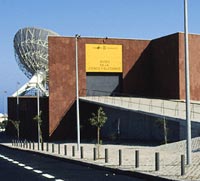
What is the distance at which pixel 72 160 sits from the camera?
24062 mm

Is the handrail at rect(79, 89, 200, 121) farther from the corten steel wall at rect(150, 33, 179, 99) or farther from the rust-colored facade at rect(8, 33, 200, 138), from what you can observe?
the corten steel wall at rect(150, 33, 179, 99)

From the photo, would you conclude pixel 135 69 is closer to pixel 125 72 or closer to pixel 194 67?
pixel 125 72

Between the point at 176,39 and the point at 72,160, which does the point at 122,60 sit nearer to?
the point at 176,39

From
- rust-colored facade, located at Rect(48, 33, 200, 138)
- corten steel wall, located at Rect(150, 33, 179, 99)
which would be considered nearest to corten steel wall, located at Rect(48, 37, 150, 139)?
rust-colored facade, located at Rect(48, 33, 200, 138)

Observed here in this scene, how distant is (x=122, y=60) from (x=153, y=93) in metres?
5.58

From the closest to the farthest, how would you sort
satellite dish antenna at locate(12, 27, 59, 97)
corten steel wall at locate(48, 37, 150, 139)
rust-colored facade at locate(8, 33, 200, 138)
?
rust-colored facade at locate(8, 33, 200, 138) → corten steel wall at locate(48, 37, 150, 139) → satellite dish antenna at locate(12, 27, 59, 97)

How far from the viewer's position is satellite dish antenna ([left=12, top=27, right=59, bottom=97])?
8706 centimetres

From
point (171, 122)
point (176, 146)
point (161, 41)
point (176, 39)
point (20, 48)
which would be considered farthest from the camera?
point (20, 48)

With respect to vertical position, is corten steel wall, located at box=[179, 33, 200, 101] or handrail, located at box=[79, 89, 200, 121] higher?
corten steel wall, located at box=[179, 33, 200, 101]

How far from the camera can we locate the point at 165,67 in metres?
59.1

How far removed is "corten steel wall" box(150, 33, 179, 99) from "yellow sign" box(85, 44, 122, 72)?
4.29 meters

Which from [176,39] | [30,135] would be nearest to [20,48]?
[30,135]

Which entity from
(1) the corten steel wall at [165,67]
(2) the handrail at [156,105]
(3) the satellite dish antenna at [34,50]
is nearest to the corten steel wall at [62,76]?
(2) the handrail at [156,105]

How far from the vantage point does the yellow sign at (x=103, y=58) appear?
2361 inches
